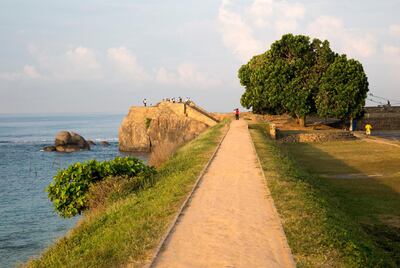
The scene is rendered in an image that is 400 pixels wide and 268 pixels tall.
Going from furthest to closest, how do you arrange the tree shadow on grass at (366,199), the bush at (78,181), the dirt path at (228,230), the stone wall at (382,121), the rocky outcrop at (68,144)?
the stone wall at (382,121)
the rocky outcrop at (68,144)
the bush at (78,181)
the tree shadow on grass at (366,199)
the dirt path at (228,230)

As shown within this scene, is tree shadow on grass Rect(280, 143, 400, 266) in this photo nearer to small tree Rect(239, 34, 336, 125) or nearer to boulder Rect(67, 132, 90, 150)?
small tree Rect(239, 34, 336, 125)

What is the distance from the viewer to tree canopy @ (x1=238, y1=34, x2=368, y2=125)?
48.6 meters

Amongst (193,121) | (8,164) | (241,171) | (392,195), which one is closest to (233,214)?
(241,171)

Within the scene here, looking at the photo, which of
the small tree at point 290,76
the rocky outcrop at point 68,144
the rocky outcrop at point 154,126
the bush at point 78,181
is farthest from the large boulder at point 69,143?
the bush at point 78,181

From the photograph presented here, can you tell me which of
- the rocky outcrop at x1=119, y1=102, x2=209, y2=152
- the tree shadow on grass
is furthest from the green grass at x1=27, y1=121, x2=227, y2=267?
the rocky outcrop at x1=119, y1=102, x2=209, y2=152

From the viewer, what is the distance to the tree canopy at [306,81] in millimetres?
48594

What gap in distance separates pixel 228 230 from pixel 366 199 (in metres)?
8.34

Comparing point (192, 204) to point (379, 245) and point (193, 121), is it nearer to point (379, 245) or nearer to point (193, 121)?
point (379, 245)

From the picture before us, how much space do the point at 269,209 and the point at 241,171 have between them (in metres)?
6.36

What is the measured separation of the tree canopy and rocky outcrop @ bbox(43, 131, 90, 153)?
86.9 ft

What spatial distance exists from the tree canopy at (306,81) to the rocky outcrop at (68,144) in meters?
26.5

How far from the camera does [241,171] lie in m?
18.8

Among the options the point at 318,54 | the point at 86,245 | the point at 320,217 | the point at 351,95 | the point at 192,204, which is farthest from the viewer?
the point at 318,54

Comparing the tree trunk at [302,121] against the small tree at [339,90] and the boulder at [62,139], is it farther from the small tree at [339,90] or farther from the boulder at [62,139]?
the boulder at [62,139]
